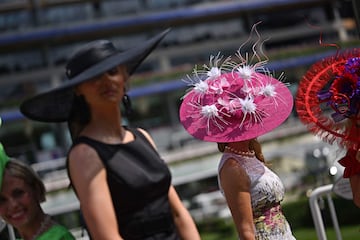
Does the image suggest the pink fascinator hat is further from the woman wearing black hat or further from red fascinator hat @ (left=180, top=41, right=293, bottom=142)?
the woman wearing black hat

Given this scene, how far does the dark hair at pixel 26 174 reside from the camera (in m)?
2.65

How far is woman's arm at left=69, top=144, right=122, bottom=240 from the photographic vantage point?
2207 millimetres

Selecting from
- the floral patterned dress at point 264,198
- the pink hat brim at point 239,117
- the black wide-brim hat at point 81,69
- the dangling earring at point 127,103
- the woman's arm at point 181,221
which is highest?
the black wide-brim hat at point 81,69

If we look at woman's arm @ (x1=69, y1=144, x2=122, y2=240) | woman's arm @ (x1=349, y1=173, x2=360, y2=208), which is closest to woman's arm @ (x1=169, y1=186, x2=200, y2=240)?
woman's arm @ (x1=69, y1=144, x2=122, y2=240)

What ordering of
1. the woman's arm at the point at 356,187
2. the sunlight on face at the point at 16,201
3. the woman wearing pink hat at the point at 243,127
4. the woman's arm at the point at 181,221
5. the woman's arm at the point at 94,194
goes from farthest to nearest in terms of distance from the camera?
the woman wearing pink hat at the point at 243,127 < the woman's arm at the point at 356,187 < the sunlight on face at the point at 16,201 < the woman's arm at the point at 181,221 < the woman's arm at the point at 94,194

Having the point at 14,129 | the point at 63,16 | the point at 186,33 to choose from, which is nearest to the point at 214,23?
the point at 186,33

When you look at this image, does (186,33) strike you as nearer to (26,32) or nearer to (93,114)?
(26,32)

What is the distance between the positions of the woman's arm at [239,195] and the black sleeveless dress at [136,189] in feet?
1.69

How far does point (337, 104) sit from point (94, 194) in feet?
3.83

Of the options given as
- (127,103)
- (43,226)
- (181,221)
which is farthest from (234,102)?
(43,226)

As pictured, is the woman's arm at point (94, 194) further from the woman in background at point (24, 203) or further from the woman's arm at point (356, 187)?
the woman's arm at point (356, 187)

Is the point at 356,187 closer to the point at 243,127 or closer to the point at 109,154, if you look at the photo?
the point at 243,127

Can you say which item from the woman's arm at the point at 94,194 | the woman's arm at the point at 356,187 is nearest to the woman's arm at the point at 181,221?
the woman's arm at the point at 94,194

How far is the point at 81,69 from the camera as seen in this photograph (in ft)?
7.72
